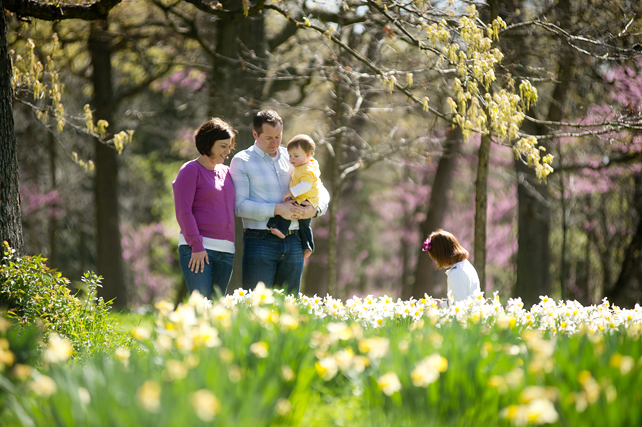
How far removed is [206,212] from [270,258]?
588 mm

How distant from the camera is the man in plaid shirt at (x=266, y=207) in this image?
13.5ft

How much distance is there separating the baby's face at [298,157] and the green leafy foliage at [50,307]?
1.76m

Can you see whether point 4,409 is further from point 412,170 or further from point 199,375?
point 412,170

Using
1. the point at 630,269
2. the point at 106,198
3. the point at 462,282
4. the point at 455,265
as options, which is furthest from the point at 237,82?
the point at 630,269

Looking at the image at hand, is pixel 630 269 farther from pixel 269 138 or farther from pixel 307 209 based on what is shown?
pixel 269 138

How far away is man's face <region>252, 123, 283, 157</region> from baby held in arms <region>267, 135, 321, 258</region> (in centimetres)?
10

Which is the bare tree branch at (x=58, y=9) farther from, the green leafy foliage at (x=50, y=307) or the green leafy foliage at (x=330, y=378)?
the green leafy foliage at (x=330, y=378)

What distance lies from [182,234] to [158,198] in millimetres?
13625

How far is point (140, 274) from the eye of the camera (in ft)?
60.5

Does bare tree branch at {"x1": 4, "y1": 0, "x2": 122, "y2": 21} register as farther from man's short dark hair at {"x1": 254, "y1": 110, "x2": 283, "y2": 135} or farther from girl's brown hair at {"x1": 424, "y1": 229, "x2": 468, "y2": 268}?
girl's brown hair at {"x1": 424, "y1": 229, "x2": 468, "y2": 268}

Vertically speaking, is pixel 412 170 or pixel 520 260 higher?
pixel 412 170

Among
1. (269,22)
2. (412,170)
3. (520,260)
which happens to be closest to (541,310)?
(520,260)

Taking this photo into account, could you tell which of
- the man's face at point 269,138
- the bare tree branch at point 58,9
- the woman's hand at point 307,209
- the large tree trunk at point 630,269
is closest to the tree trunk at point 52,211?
the bare tree branch at point 58,9

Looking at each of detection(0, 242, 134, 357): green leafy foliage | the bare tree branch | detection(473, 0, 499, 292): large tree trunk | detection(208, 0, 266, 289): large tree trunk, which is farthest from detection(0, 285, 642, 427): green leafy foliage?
detection(208, 0, 266, 289): large tree trunk
